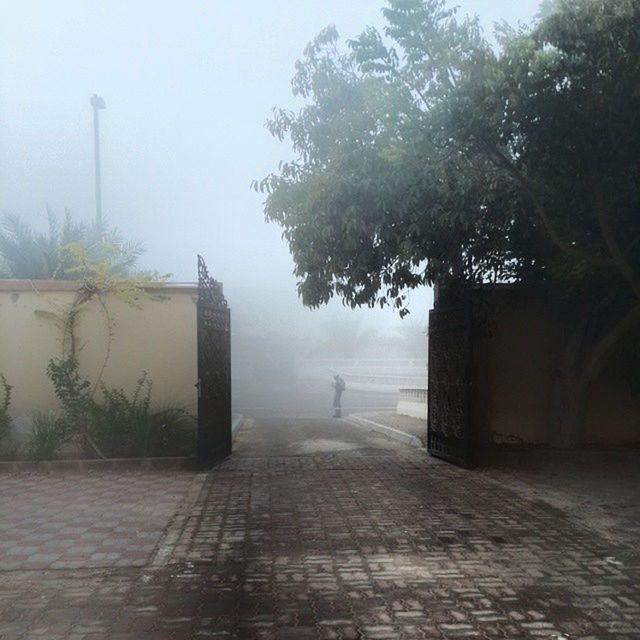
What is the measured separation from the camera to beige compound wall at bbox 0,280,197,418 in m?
9.27

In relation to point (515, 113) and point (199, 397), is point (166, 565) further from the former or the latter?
point (515, 113)

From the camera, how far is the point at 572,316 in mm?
9406

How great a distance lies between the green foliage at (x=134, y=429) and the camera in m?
8.95

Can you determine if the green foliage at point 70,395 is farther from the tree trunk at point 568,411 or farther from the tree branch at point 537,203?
the tree trunk at point 568,411

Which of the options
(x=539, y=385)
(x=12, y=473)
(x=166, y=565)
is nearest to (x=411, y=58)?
(x=539, y=385)

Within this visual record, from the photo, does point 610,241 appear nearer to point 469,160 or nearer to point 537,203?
point 537,203

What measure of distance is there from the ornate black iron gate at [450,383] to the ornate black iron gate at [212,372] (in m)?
3.02

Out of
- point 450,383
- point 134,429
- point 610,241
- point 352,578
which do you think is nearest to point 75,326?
point 134,429

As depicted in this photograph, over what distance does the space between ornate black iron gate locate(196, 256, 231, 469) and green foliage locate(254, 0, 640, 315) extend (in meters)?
1.28

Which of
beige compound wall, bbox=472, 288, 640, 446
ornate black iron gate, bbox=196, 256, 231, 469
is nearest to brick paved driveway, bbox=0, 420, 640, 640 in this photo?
ornate black iron gate, bbox=196, 256, 231, 469

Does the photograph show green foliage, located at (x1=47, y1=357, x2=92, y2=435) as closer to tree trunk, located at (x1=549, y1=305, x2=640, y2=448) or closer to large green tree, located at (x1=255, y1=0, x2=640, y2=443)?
large green tree, located at (x1=255, y1=0, x2=640, y2=443)

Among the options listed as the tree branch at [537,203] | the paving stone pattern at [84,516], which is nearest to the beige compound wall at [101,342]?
the paving stone pattern at [84,516]

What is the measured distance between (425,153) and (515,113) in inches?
39.5

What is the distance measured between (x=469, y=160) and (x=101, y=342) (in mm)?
5576
